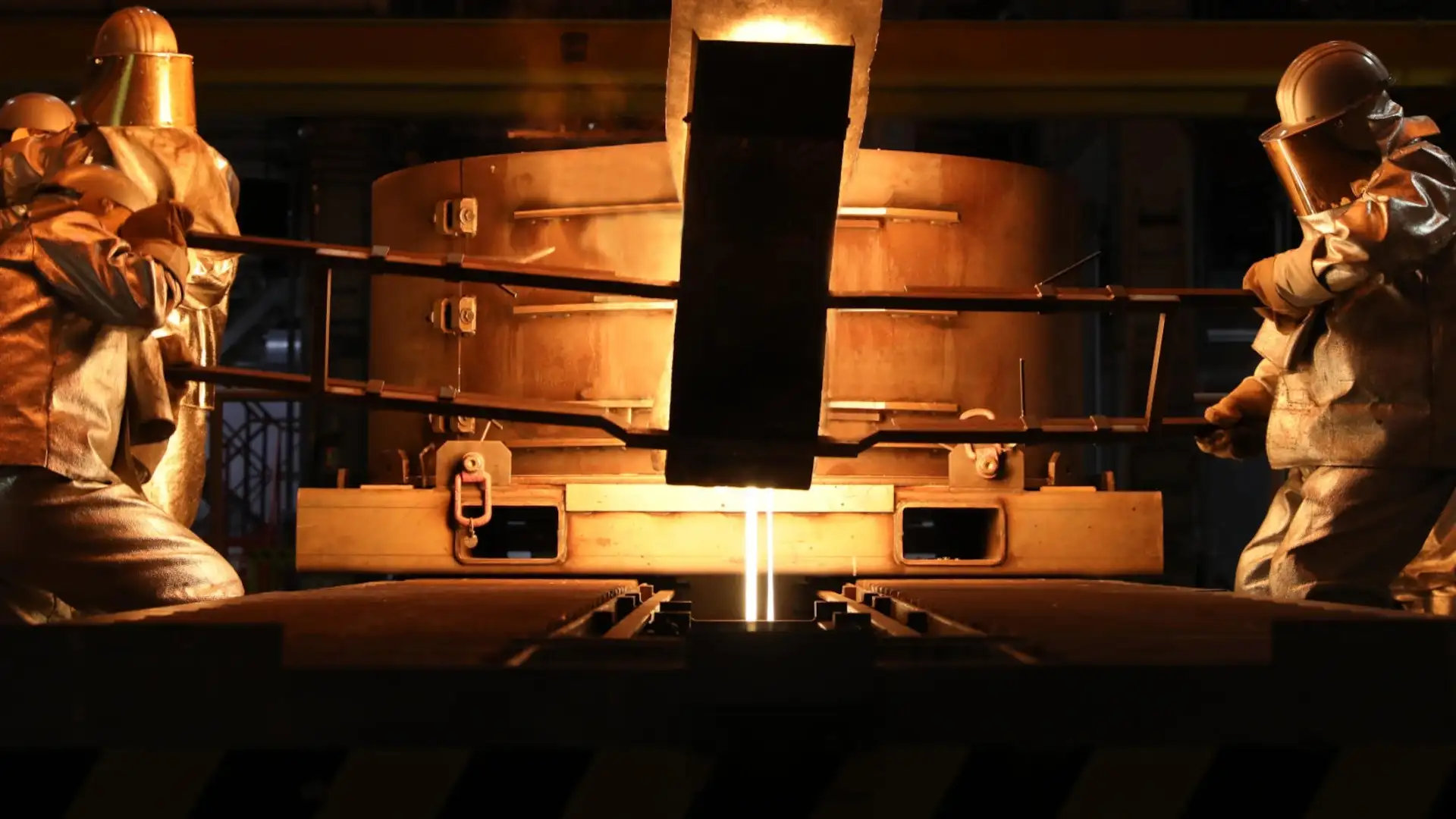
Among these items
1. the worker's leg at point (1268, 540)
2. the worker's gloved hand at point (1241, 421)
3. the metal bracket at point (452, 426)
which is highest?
the worker's gloved hand at point (1241, 421)

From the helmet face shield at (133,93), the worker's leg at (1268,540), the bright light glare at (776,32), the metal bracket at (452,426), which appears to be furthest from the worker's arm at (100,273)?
the worker's leg at (1268,540)

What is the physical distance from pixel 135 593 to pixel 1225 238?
13.6 m

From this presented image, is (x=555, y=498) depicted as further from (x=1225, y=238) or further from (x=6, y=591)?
(x=1225, y=238)

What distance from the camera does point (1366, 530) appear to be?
14.7 feet

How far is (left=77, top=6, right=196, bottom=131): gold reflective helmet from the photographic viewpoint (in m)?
5.48

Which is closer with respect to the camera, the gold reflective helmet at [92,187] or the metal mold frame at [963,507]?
the gold reflective helmet at [92,187]

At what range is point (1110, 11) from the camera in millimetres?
13258

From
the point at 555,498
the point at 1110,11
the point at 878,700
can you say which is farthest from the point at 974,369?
the point at 1110,11

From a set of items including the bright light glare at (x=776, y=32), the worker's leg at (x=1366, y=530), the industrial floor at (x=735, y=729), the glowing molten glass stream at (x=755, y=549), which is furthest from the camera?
the glowing molten glass stream at (x=755, y=549)

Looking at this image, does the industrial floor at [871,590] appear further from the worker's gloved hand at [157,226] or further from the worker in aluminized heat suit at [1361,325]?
the worker's gloved hand at [157,226]

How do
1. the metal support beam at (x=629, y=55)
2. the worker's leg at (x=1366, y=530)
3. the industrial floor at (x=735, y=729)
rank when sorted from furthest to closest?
the metal support beam at (x=629, y=55), the worker's leg at (x=1366, y=530), the industrial floor at (x=735, y=729)

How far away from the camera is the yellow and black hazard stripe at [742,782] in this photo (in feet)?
8.91

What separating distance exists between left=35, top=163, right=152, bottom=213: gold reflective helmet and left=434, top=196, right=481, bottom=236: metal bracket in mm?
2158

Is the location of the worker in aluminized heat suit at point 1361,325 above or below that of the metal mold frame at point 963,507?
above
